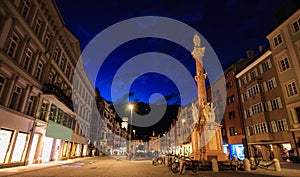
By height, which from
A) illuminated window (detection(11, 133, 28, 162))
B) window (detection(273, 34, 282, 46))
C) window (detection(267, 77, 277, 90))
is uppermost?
window (detection(273, 34, 282, 46))

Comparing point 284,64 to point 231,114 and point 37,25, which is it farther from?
point 37,25

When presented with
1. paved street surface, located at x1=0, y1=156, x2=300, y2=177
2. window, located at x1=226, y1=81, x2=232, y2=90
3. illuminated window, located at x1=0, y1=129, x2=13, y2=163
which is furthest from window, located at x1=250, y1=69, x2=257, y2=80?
illuminated window, located at x1=0, y1=129, x2=13, y2=163

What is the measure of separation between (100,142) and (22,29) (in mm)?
45093

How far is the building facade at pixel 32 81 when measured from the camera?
13.9 meters

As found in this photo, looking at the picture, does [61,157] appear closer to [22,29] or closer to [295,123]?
[22,29]

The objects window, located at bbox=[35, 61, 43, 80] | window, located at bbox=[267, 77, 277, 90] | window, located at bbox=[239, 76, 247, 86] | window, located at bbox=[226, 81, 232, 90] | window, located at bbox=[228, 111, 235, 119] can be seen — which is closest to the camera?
window, located at bbox=[35, 61, 43, 80]

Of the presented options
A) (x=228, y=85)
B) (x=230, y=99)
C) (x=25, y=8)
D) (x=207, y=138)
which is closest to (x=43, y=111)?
(x=25, y=8)

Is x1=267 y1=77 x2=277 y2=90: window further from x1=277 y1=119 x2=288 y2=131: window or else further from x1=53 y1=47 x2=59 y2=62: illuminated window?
x1=53 y1=47 x2=59 y2=62: illuminated window

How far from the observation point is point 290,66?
22.5 m

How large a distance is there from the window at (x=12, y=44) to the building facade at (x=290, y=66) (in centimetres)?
3027

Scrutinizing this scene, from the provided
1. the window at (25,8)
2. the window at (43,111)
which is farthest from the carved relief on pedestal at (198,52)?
the window at (43,111)

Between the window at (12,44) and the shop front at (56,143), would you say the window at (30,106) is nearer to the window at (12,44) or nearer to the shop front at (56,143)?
the shop front at (56,143)

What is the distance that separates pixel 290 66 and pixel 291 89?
9.70ft

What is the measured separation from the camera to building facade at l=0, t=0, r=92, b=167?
45.5ft
